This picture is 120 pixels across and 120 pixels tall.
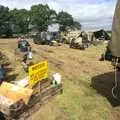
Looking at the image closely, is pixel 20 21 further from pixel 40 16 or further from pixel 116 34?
pixel 116 34

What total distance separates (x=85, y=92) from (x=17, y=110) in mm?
3928

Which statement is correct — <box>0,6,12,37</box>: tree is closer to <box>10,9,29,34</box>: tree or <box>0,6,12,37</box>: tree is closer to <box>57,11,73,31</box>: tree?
<box>10,9,29,34</box>: tree

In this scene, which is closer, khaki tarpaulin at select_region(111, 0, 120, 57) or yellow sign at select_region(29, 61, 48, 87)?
khaki tarpaulin at select_region(111, 0, 120, 57)

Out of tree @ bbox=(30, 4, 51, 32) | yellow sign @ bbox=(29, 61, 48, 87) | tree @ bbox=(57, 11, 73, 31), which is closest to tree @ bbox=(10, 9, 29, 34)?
tree @ bbox=(30, 4, 51, 32)

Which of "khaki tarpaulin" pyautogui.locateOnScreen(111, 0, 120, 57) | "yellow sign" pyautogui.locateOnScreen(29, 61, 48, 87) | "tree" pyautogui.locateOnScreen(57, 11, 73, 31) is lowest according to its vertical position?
"tree" pyautogui.locateOnScreen(57, 11, 73, 31)

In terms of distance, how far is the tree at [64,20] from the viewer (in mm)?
105894

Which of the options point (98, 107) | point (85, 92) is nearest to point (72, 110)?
point (98, 107)

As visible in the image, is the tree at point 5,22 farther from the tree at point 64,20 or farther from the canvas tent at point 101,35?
the canvas tent at point 101,35

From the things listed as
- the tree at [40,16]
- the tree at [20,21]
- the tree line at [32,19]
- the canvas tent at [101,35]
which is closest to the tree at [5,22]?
the tree line at [32,19]

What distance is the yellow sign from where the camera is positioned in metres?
12.1

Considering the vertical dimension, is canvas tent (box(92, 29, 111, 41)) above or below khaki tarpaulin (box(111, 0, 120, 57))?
below

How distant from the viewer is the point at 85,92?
1431 cm

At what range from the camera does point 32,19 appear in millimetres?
97000

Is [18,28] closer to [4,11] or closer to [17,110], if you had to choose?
[4,11]
